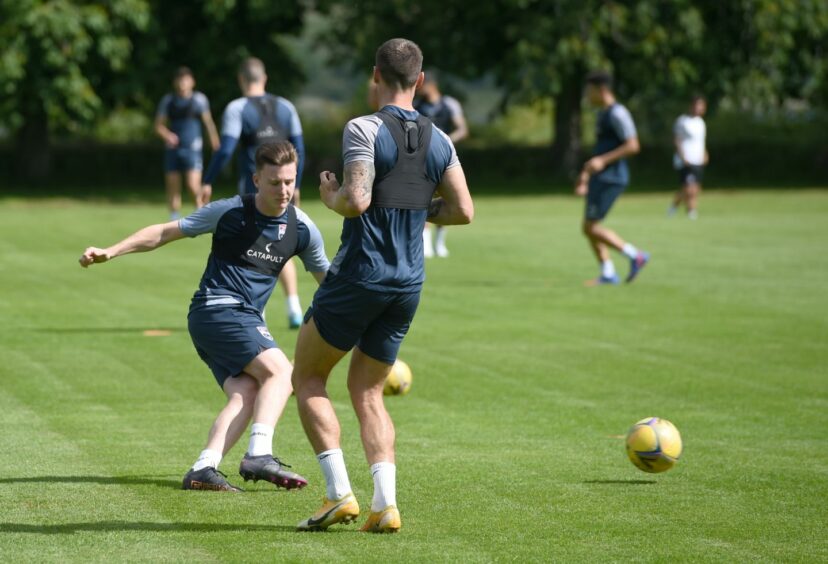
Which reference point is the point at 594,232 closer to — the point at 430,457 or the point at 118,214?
the point at 430,457

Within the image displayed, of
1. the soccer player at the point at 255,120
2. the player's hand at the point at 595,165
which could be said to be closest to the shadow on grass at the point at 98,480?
the soccer player at the point at 255,120

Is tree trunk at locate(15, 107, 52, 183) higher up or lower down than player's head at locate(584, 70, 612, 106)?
lower down

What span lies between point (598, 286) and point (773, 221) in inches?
422

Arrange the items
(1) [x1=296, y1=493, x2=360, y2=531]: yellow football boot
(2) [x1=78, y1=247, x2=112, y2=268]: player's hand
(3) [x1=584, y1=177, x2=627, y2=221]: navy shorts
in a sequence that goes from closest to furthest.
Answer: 1. (1) [x1=296, y1=493, x2=360, y2=531]: yellow football boot
2. (2) [x1=78, y1=247, x2=112, y2=268]: player's hand
3. (3) [x1=584, y1=177, x2=627, y2=221]: navy shorts

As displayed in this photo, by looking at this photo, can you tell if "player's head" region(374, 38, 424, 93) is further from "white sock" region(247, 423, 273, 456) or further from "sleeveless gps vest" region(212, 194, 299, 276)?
"white sock" region(247, 423, 273, 456)

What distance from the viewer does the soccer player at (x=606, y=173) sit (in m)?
16.0

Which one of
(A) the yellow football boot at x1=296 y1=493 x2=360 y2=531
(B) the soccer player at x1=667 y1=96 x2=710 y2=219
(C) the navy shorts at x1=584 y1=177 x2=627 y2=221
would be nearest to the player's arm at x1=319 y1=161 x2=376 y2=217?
(A) the yellow football boot at x1=296 y1=493 x2=360 y2=531

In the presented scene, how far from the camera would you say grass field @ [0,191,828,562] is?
591 centimetres

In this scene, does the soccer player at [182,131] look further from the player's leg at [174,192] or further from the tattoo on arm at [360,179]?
the tattoo on arm at [360,179]

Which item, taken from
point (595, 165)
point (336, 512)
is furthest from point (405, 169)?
point (595, 165)

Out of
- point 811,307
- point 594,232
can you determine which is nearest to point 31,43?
point 594,232

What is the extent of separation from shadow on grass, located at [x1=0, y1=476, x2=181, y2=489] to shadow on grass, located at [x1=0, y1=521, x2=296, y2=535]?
0.77m

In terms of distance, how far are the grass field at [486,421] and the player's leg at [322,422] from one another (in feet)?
0.38

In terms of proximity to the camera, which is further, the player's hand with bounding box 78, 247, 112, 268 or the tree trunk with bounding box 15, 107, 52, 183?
the tree trunk with bounding box 15, 107, 52, 183
